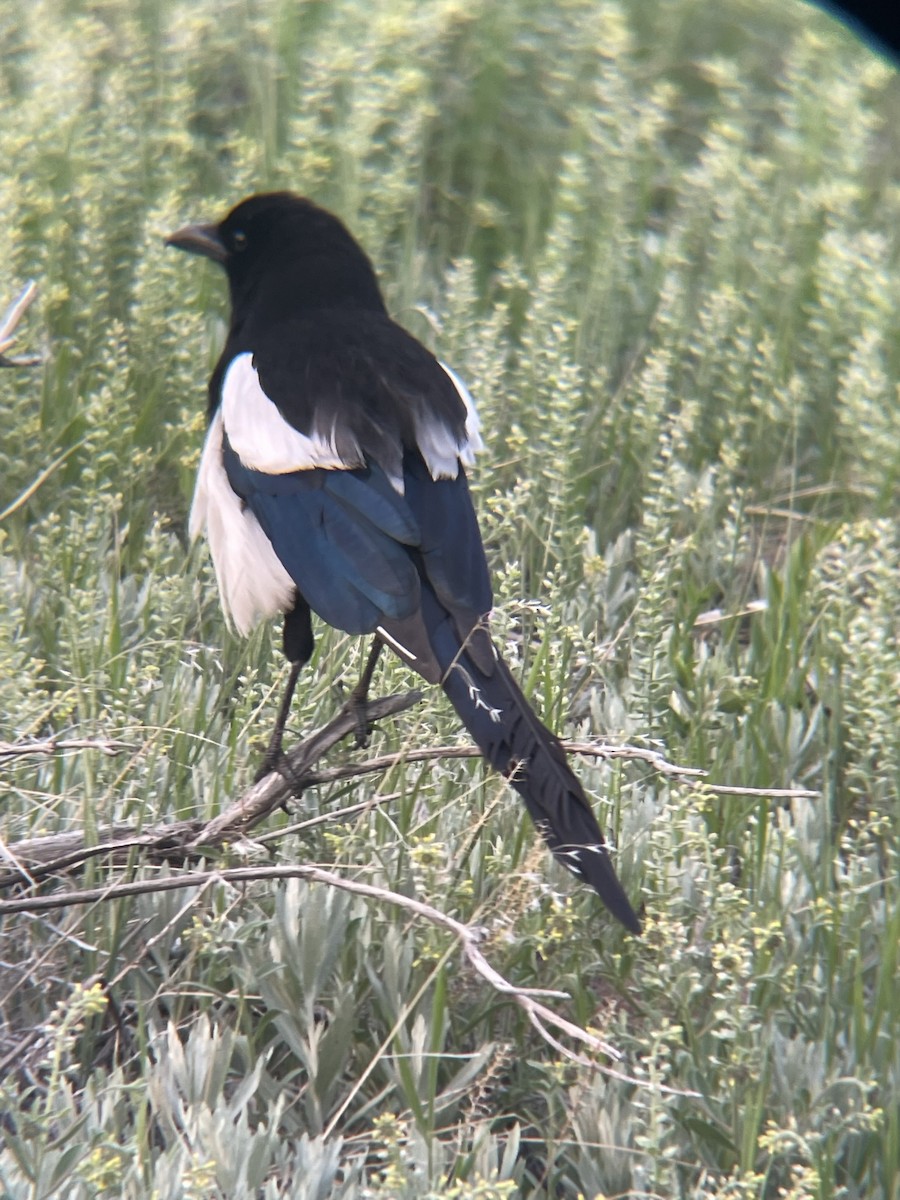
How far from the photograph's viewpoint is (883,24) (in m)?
1.18

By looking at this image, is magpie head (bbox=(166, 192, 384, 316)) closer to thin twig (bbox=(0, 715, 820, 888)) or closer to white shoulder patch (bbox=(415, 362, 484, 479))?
white shoulder patch (bbox=(415, 362, 484, 479))

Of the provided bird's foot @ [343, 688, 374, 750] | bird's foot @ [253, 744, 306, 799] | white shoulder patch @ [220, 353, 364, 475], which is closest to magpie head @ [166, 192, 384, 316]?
white shoulder patch @ [220, 353, 364, 475]

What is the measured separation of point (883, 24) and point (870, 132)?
519cm

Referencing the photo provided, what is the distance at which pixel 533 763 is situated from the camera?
2.25m

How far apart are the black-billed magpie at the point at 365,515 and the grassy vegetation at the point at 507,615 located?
117 mm

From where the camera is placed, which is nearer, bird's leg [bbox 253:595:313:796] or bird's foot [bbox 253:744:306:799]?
bird's foot [bbox 253:744:306:799]

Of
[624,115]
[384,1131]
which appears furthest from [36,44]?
[384,1131]

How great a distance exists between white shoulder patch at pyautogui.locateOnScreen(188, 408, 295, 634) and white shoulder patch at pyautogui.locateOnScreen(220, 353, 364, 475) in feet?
0.29

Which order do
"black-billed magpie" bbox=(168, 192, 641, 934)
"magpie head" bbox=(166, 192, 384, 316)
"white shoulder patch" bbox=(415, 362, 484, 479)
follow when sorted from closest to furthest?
"black-billed magpie" bbox=(168, 192, 641, 934) → "white shoulder patch" bbox=(415, 362, 484, 479) → "magpie head" bbox=(166, 192, 384, 316)

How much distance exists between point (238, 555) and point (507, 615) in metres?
0.48

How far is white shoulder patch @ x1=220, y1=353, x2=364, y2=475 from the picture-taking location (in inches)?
105

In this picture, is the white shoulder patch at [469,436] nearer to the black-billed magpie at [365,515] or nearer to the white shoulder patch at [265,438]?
the black-billed magpie at [365,515]

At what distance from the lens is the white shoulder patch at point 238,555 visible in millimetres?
2803

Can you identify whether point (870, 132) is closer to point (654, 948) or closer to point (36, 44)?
point (36, 44)
